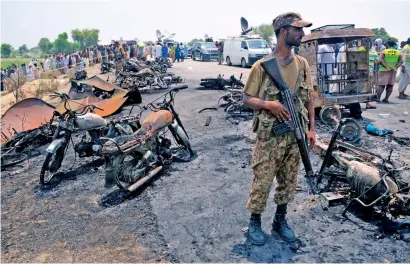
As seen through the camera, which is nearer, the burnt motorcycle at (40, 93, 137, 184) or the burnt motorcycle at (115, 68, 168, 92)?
the burnt motorcycle at (40, 93, 137, 184)

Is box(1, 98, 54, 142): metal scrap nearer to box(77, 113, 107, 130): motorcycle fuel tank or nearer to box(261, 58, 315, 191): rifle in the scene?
box(77, 113, 107, 130): motorcycle fuel tank

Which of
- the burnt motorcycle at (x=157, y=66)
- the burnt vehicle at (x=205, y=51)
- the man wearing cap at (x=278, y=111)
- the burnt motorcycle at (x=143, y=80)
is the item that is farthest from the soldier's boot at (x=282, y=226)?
the burnt vehicle at (x=205, y=51)

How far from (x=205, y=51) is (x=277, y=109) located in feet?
87.5

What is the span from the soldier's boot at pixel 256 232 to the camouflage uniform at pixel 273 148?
0.12 meters

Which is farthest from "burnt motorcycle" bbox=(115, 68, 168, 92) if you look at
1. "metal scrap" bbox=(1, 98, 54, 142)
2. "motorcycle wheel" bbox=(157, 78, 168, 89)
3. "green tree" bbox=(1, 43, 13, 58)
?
"green tree" bbox=(1, 43, 13, 58)

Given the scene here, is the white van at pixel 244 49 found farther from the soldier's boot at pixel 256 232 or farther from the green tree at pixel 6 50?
the green tree at pixel 6 50

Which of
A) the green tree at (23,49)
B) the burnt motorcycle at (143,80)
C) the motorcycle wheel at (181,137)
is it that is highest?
the green tree at (23,49)

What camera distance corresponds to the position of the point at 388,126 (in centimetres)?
766

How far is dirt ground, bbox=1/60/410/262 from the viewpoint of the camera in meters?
3.20

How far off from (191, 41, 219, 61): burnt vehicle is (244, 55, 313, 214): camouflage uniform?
85.0ft

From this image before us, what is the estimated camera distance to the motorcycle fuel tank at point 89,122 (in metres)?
5.63

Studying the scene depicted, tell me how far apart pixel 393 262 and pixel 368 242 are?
30 centimetres

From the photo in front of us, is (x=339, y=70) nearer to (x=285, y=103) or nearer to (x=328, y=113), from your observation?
(x=328, y=113)

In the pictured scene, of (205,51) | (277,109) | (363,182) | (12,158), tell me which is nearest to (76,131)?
(12,158)
